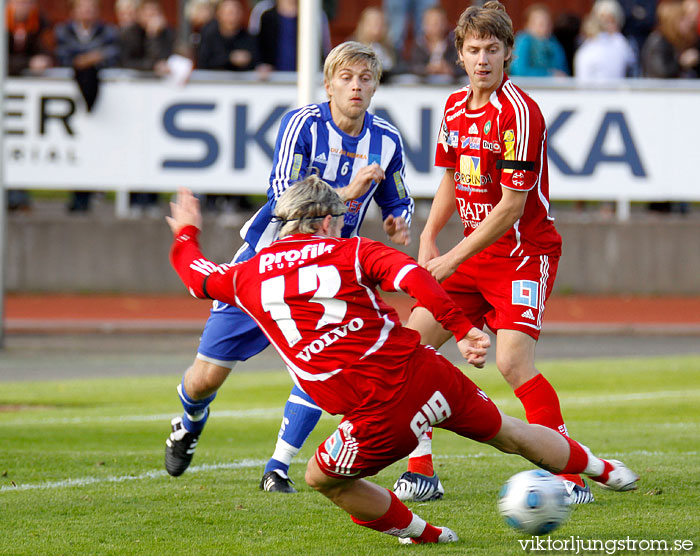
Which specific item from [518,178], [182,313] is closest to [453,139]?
[518,178]

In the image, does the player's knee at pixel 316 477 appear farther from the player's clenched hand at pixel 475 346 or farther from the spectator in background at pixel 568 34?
the spectator in background at pixel 568 34

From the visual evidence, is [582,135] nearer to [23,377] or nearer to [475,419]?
[23,377]

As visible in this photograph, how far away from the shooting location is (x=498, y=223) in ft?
19.9

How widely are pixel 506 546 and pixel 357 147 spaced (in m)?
2.38

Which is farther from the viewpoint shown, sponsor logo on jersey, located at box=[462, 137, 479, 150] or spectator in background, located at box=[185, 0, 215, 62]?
spectator in background, located at box=[185, 0, 215, 62]

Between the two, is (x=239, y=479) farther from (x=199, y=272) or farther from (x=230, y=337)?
(x=199, y=272)

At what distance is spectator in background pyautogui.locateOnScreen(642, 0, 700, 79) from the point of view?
17.4 m

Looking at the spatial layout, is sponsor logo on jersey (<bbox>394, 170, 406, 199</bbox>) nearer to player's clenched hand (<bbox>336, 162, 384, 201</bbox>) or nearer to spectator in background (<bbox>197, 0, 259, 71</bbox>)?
player's clenched hand (<bbox>336, 162, 384, 201</bbox>)

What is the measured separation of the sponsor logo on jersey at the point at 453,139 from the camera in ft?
21.0

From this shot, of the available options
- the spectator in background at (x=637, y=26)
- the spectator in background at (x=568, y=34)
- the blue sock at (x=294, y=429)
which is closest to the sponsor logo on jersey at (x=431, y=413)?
the blue sock at (x=294, y=429)

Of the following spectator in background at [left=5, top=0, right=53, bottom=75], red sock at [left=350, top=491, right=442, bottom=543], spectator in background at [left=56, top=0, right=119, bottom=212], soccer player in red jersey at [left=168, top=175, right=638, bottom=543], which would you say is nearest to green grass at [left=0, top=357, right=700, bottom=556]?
red sock at [left=350, top=491, right=442, bottom=543]

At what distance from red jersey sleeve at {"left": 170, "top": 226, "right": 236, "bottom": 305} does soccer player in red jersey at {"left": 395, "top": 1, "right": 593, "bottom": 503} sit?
1237mm

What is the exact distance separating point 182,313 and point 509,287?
11.0 metres

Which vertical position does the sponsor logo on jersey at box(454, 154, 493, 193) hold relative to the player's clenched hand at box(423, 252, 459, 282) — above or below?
above
